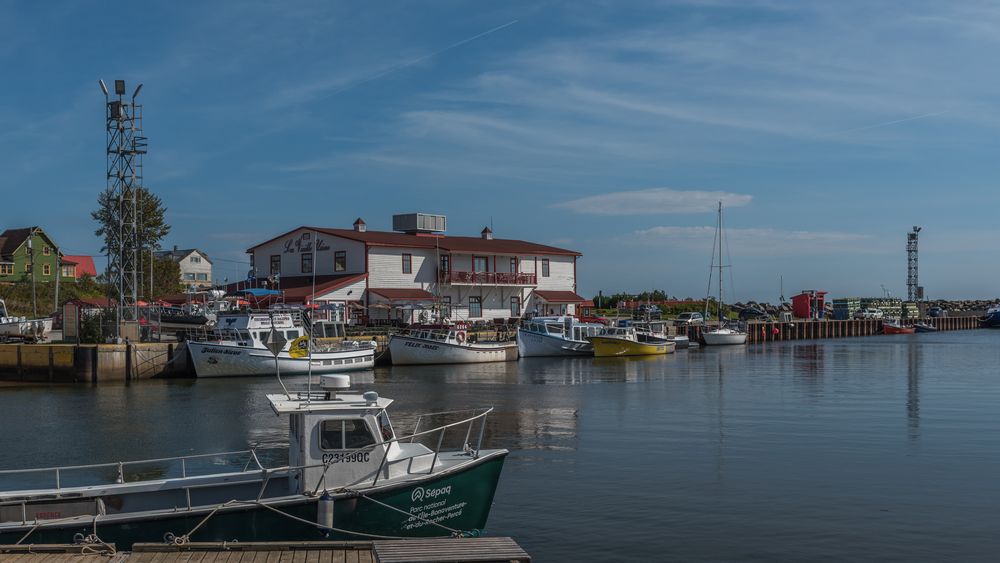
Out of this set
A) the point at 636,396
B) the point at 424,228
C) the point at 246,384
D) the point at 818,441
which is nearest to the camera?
the point at 818,441

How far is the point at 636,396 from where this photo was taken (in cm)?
4069

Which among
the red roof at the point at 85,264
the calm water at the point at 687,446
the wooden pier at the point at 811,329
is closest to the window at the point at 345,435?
the calm water at the point at 687,446

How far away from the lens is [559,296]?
80000 mm

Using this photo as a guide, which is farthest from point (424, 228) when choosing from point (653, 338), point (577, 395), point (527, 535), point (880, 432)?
point (527, 535)

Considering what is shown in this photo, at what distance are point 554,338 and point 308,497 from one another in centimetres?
5164

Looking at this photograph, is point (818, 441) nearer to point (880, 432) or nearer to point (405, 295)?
point (880, 432)

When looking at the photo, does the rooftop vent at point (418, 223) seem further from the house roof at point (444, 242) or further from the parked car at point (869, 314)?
the parked car at point (869, 314)

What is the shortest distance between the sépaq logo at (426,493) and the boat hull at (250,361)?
106 feet

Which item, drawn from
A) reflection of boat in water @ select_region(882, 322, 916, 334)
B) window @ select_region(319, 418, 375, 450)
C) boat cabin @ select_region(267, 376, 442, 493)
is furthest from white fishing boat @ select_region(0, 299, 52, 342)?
reflection of boat in water @ select_region(882, 322, 916, 334)

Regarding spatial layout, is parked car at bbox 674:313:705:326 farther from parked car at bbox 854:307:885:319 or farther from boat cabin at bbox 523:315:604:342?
parked car at bbox 854:307:885:319

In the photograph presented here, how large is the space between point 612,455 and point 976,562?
10.7 metres

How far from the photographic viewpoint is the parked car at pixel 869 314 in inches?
5114

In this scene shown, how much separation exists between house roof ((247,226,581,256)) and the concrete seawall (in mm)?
23310

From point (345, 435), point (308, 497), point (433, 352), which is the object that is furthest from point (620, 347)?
point (308, 497)
